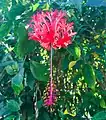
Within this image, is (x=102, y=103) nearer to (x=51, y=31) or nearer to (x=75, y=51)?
(x=75, y=51)

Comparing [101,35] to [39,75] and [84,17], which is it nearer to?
[84,17]

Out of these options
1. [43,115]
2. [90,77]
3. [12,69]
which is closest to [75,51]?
[90,77]

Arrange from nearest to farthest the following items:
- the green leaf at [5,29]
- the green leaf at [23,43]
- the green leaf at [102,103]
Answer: the green leaf at [23,43] → the green leaf at [5,29] → the green leaf at [102,103]

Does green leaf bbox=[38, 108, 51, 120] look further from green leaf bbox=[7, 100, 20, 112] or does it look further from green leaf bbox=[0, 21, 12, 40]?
green leaf bbox=[0, 21, 12, 40]

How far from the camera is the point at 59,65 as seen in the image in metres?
1.24

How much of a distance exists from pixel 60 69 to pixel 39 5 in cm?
29

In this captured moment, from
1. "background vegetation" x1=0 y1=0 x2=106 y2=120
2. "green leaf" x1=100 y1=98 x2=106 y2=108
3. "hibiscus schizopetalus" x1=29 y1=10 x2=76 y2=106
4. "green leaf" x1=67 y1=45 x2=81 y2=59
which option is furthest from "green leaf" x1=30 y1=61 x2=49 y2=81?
"green leaf" x1=100 y1=98 x2=106 y2=108

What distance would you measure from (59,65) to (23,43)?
277mm

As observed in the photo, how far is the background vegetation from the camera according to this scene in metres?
Result: 1.06

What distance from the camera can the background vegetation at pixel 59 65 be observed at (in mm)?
1063

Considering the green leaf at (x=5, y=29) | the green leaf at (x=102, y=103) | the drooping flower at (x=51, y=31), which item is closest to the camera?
the drooping flower at (x=51, y=31)

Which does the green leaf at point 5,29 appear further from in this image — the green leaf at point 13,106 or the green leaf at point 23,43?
the green leaf at point 13,106

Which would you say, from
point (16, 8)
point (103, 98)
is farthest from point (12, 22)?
point (103, 98)

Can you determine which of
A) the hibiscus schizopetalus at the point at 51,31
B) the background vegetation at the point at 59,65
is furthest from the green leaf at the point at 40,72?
the hibiscus schizopetalus at the point at 51,31
